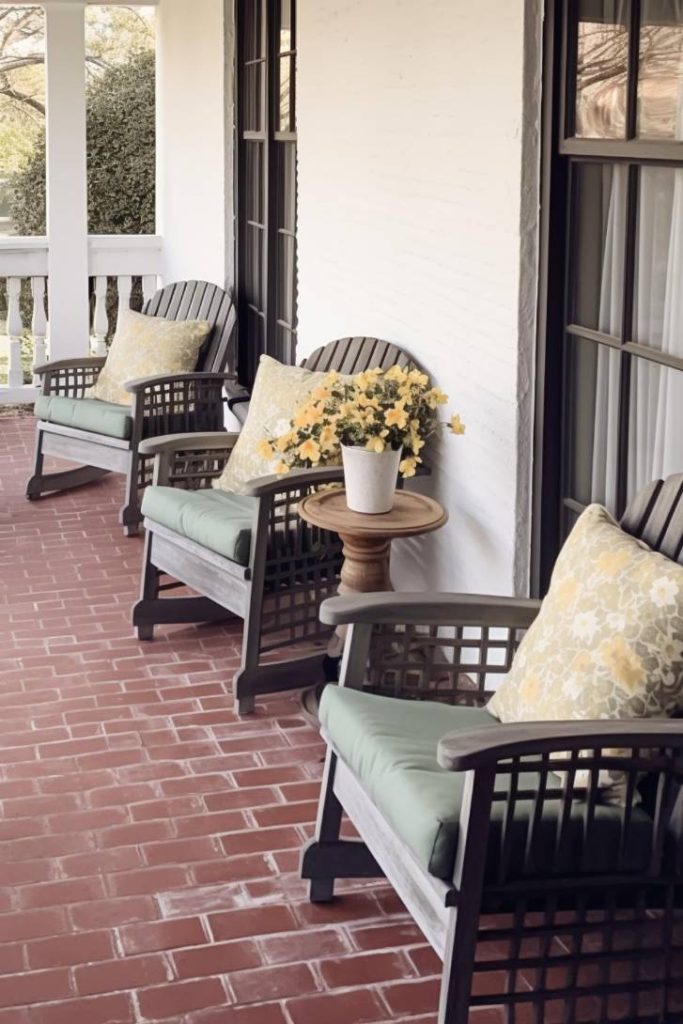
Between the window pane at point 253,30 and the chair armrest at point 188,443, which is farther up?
the window pane at point 253,30

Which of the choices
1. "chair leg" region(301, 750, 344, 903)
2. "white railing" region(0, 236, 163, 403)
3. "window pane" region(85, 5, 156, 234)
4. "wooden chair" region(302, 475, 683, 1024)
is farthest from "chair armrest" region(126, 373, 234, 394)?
"window pane" region(85, 5, 156, 234)

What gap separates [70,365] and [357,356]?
2.10m

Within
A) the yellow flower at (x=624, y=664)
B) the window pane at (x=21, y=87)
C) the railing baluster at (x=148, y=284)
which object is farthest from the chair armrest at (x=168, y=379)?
the window pane at (x=21, y=87)

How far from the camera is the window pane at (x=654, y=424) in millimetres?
3176

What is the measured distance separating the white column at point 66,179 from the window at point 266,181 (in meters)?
1.52

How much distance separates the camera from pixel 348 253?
17.7ft

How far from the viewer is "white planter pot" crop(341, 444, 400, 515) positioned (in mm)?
4031

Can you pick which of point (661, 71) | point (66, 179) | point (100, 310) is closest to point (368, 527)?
point (661, 71)

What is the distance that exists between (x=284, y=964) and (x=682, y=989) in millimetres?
781

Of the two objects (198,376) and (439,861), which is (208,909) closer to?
(439,861)

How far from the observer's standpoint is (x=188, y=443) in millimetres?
5000

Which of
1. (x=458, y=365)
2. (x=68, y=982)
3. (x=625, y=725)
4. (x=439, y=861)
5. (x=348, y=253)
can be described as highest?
(x=348, y=253)

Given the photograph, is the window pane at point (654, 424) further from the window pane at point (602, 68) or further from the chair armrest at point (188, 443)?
the chair armrest at point (188, 443)

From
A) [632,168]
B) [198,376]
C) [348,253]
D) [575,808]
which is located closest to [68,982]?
[575,808]
